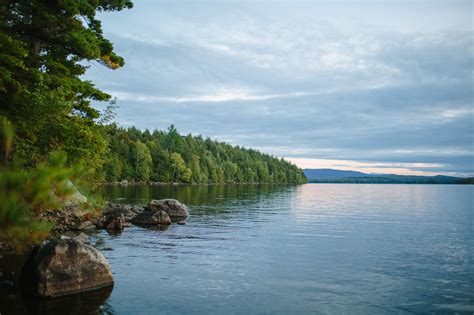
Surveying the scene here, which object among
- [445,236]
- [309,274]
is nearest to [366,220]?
[445,236]

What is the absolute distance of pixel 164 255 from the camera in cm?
2250

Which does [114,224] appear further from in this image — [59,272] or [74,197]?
[74,197]

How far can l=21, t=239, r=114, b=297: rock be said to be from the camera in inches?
579

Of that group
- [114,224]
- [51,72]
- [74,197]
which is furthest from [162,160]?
[74,197]

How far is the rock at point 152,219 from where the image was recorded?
117ft

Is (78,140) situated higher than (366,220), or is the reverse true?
(78,140)

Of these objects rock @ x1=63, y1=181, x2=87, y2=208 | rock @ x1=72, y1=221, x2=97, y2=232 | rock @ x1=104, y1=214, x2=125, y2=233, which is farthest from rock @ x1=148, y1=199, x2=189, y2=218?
rock @ x1=63, y1=181, x2=87, y2=208

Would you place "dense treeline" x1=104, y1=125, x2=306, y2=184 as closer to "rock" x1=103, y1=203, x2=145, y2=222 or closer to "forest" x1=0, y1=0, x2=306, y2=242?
"rock" x1=103, y1=203, x2=145, y2=222

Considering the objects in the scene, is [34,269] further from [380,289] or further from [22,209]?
[380,289]

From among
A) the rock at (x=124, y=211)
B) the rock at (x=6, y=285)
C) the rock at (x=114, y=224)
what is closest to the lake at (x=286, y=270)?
the rock at (x=114, y=224)

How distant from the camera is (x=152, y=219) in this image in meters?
35.8

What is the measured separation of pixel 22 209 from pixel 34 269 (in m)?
9.12

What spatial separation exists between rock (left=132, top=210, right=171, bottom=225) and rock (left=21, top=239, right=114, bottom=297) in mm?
19513

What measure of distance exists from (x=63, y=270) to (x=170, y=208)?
2565 centimetres
